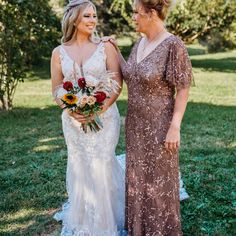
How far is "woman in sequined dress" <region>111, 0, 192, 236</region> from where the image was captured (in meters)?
3.84

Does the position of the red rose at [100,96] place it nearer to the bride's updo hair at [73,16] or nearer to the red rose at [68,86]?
the red rose at [68,86]

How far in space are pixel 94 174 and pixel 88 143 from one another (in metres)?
0.34

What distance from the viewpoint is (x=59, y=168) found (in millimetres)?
7148

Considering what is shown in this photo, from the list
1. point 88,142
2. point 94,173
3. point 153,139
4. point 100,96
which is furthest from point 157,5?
point 94,173

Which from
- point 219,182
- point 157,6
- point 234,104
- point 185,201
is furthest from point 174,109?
point 234,104

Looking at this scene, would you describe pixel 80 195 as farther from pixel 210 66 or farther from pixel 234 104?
pixel 210 66

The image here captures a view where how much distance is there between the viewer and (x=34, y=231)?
201 inches

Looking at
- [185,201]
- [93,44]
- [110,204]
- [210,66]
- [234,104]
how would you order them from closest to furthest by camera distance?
[93,44] < [110,204] < [185,201] < [234,104] < [210,66]

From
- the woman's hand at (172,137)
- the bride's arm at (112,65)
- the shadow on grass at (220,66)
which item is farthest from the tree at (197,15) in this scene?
the woman's hand at (172,137)

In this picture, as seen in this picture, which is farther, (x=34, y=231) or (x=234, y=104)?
(x=234, y=104)

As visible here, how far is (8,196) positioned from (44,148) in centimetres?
232

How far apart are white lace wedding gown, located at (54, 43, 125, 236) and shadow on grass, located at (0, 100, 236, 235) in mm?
608

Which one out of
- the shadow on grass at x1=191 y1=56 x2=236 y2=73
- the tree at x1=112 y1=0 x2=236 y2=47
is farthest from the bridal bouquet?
the shadow on grass at x1=191 y1=56 x2=236 y2=73

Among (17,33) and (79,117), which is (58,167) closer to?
(79,117)
